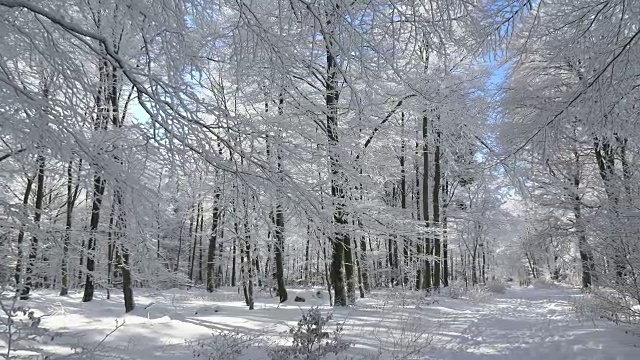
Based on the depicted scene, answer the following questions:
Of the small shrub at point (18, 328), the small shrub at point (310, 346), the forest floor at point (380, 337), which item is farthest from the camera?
the forest floor at point (380, 337)

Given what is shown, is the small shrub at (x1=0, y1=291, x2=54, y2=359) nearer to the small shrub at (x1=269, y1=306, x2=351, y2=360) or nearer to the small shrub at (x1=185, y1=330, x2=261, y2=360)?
the small shrub at (x1=185, y1=330, x2=261, y2=360)

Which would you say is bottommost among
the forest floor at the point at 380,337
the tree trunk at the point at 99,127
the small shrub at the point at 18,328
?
the forest floor at the point at 380,337

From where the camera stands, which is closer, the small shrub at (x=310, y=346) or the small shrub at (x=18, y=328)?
the small shrub at (x=18, y=328)

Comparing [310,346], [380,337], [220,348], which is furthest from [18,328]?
[380,337]

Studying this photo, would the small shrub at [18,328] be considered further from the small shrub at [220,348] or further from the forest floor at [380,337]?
the small shrub at [220,348]

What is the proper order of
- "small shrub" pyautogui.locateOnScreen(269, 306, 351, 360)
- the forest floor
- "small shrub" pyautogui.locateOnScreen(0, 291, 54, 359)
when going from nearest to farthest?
"small shrub" pyautogui.locateOnScreen(0, 291, 54, 359) < "small shrub" pyautogui.locateOnScreen(269, 306, 351, 360) < the forest floor

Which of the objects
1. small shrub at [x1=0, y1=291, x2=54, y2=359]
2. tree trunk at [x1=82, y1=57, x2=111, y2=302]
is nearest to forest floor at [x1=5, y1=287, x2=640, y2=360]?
small shrub at [x1=0, y1=291, x2=54, y2=359]

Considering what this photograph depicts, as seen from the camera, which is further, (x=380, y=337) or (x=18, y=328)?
(x=380, y=337)

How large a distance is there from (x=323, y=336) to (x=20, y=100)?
13.3 ft

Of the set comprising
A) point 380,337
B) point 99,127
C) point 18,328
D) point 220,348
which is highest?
point 99,127

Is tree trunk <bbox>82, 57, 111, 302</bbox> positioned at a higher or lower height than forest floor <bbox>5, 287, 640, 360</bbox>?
higher

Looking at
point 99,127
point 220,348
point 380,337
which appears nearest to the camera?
point 220,348

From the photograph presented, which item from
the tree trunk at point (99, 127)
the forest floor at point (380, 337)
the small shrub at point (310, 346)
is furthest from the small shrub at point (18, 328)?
the small shrub at point (310, 346)

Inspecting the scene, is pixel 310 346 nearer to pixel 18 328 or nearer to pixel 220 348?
pixel 220 348
